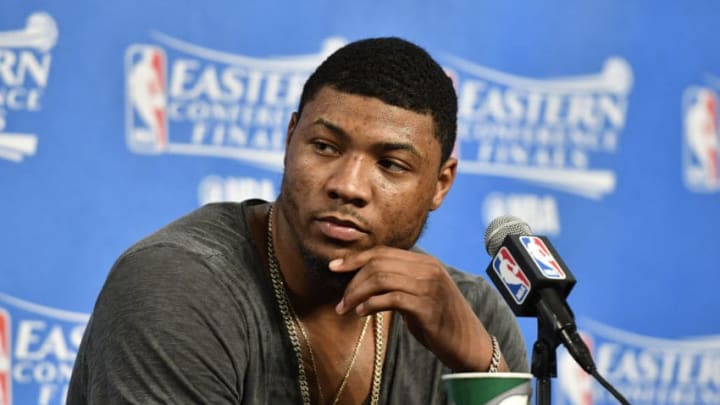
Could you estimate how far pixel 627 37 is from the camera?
3012 mm

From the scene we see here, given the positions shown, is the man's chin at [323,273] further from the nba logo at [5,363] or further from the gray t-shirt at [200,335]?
the nba logo at [5,363]

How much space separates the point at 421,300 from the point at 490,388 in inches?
14.1

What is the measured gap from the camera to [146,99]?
2621 millimetres

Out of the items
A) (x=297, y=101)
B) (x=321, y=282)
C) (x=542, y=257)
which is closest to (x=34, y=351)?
(x=297, y=101)

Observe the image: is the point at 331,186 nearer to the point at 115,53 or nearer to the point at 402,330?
the point at 402,330

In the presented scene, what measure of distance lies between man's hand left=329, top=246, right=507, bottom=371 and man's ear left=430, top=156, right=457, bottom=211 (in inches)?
11.1

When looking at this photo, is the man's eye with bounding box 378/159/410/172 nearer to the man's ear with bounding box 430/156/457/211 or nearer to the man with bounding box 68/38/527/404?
the man with bounding box 68/38/527/404

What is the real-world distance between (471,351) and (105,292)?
560 millimetres

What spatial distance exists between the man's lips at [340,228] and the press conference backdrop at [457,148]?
1000 mm

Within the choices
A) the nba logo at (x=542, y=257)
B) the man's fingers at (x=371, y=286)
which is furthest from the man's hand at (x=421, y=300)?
the nba logo at (x=542, y=257)

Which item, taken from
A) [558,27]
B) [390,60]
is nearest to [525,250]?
[390,60]

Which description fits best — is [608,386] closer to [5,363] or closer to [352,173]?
[352,173]

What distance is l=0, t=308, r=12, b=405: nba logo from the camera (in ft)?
8.27

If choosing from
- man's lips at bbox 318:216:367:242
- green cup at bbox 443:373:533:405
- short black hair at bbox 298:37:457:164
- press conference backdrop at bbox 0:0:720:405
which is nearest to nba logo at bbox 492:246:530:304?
green cup at bbox 443:373:533:405
